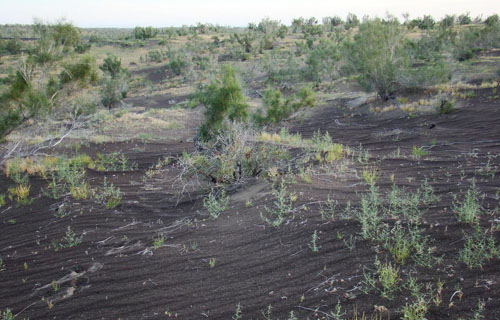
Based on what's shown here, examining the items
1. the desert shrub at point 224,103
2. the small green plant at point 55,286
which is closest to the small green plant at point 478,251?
the small green plant at point 55,286

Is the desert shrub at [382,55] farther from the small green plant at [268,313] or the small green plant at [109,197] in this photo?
the small green plant at [268,313]

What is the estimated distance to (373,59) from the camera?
19.1m

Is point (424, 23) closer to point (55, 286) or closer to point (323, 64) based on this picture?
point (323, 64)

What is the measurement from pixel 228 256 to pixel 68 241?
2.52 metres

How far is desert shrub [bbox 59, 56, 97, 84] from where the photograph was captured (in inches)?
416

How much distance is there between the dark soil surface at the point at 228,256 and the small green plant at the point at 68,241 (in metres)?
0.08

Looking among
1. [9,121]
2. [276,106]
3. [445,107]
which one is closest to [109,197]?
[9,121]

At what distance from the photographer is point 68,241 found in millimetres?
5590

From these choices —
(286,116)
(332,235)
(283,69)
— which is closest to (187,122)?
(286,116)

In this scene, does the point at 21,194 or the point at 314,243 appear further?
the point at 21,194

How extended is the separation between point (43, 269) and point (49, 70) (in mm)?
7682

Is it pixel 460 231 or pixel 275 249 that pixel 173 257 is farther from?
pixel 460 231

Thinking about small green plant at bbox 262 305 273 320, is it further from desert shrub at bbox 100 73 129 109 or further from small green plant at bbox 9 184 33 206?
desert shrub at bbox 100 73 129 109

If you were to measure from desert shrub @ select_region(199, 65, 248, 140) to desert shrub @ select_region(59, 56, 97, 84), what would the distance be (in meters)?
3.22
